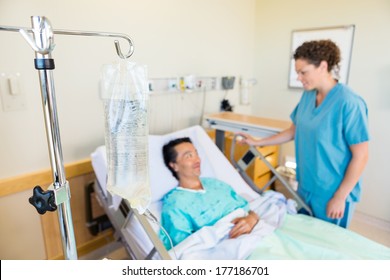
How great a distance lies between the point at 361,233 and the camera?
7.29ft

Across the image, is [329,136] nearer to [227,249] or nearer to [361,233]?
[227,249]

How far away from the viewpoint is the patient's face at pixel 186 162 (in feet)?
5.09

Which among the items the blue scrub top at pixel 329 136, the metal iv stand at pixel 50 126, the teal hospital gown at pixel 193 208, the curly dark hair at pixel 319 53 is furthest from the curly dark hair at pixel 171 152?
the metal iv stand at pixel 50 126

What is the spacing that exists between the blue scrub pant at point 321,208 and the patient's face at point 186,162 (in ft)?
2.25

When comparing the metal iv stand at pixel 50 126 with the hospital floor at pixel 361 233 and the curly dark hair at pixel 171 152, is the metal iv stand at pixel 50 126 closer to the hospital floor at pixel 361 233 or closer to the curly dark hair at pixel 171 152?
the curly dark hair at pixel 171 152

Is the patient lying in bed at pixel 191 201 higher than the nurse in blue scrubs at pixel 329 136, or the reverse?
the nurse in blue scrubs at pixel 329 136

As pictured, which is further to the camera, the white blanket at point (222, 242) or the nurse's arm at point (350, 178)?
the nurse's arm at point (350, 178)

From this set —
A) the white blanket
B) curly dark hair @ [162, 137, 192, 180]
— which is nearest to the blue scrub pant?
the white blanket

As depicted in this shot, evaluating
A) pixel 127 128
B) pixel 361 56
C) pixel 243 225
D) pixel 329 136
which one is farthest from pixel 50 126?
pixel 361 56

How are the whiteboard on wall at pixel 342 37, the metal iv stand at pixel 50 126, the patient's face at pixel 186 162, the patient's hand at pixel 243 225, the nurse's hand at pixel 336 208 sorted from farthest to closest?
the whiteboard on wall at pixel 342 37, the patient's face at pixel 186 162, the nurse's hand at pixel 336 208, the patient's hand at pixel 243 225, the metal iv stand at pixel 50 126

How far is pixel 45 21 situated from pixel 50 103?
17cm

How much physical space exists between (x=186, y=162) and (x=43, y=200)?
3.17 feet

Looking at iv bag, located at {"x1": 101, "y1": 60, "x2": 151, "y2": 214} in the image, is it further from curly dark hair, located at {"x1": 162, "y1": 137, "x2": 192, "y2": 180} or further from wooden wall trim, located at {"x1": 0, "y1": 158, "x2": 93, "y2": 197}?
wooden wall trim, located at {"x1": 0, "y1": 158, "x2": 93, "y2": 197}

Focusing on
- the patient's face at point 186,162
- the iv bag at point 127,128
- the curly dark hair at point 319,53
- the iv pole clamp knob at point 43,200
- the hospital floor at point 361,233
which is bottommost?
the hospital floor at point 361,233
